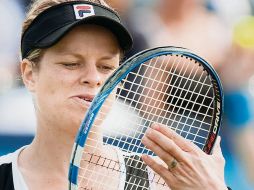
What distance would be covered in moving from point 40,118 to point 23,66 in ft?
0.48

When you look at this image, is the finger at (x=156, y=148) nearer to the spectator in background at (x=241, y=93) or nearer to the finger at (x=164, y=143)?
the finger at (x=164, y=143)

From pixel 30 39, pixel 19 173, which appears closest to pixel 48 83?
pixel 30 39

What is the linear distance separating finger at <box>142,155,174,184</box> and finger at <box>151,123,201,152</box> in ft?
0.19

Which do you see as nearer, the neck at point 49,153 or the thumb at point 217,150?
the thumb at point 217,150

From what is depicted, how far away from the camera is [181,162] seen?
109 centimetres

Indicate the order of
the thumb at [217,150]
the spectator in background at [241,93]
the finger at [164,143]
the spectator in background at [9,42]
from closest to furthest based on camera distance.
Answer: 1. the finger at [164,143]
2. the thumb at [217,150]
3. the spectator in background at [9,42]
4. the spectator in background at [241,93]

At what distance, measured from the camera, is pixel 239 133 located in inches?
119

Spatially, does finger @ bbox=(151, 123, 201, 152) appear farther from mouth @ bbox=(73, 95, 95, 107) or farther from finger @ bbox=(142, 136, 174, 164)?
mouth @ bbox=(73, 95, 95, 107)

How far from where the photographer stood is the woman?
129 cm

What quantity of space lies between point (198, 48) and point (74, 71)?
5.51 feet

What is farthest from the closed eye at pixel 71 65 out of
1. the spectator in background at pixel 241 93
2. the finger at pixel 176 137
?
the spectator in background at pixel 241 93

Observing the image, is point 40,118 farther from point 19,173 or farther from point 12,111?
point 12,111

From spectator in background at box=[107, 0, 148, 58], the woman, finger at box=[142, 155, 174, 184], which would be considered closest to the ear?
the woman

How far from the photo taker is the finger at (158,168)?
1113 mm
